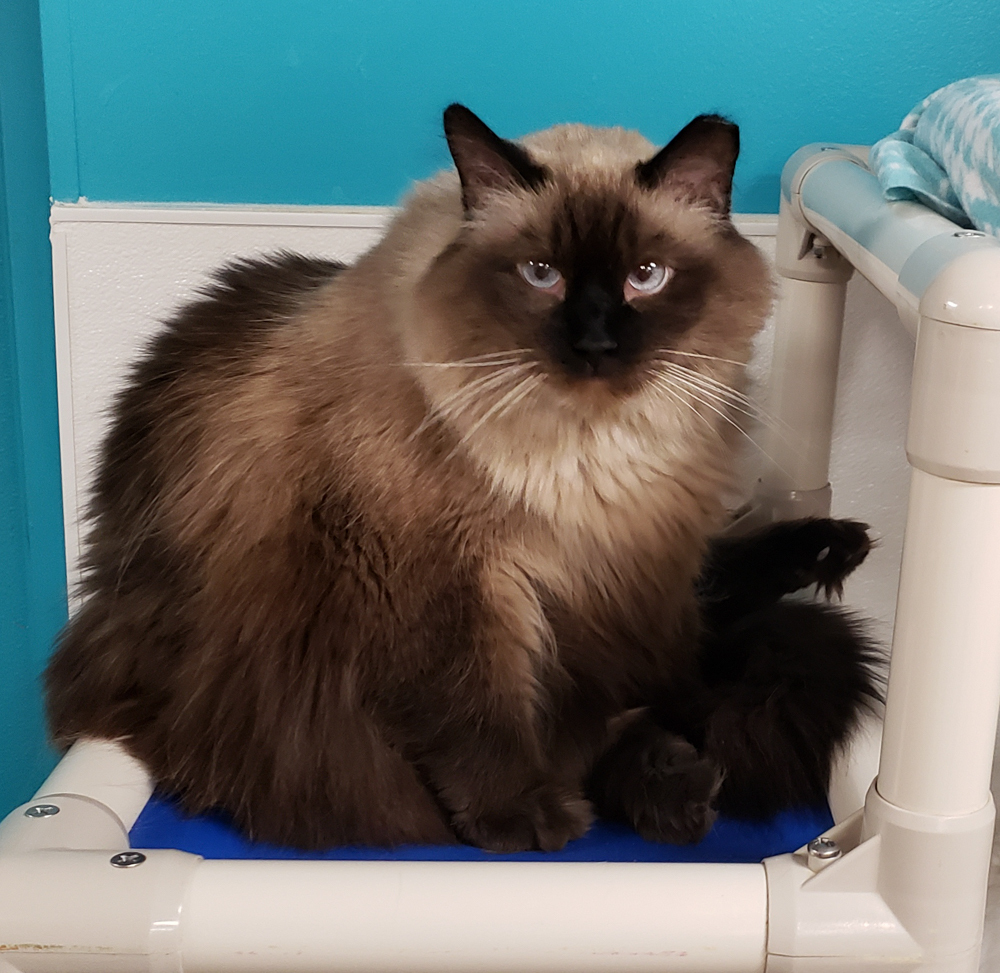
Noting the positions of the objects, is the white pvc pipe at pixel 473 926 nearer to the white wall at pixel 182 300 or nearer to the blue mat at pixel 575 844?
the blue mat at pixel 575 844

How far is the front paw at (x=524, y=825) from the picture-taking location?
961 mm

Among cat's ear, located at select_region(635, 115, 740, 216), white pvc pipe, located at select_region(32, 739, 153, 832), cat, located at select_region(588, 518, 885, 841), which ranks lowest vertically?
white pvc pipe, located at select_region(32, 739, 153, 832)

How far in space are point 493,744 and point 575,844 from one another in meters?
0.12

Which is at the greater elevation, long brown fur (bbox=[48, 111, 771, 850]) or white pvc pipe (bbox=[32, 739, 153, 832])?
long brown fur (bbox=[48, 111, 771, 850])

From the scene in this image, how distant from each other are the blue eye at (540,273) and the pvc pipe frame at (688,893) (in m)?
0.27

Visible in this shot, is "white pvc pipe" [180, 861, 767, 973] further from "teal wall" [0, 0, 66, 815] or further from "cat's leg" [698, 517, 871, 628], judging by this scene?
"teal wall" [0, 0, 66, 815]

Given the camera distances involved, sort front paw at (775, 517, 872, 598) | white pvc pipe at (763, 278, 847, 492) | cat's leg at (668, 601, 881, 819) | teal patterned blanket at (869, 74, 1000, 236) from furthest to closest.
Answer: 1. white pvc pipe at (763, 278, 847, 492)
2. front paw at (775, 517, 872, 598)
3. cat's leg at (668, 601, 881, 819)
4. teal patterned blanket at (869, 74, 1000, 236)

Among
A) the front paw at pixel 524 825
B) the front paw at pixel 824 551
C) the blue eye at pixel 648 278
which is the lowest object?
the front paw at pixel 524 825

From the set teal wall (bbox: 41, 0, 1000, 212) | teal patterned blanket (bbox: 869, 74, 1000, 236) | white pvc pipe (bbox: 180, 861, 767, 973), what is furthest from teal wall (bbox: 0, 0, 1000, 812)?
white pvc pipe (bbox: 180, 861, 767, 973)

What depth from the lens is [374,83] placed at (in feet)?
5.02

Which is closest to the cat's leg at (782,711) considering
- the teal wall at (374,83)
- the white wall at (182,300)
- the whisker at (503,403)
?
the whisker at (503,403)

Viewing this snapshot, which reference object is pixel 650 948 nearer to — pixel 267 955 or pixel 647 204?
pixel 267 955

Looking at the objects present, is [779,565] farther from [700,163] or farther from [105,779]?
[105,779]

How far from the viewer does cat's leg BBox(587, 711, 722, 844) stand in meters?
0.98
